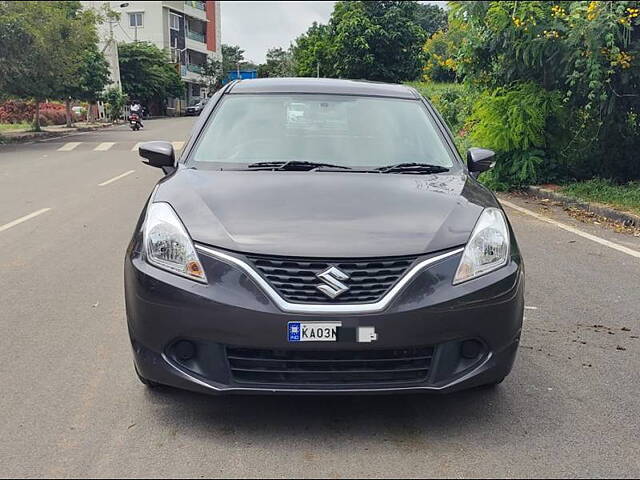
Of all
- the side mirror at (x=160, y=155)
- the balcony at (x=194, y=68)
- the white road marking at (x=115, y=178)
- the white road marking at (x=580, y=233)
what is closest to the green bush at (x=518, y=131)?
the white road marking at (x=580, y=233)

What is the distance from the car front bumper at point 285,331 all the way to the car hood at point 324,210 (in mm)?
166

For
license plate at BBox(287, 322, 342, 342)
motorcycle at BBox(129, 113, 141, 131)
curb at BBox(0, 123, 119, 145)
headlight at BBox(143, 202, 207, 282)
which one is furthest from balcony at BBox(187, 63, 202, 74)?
license plate at BBox(287, 322, 342, 342)

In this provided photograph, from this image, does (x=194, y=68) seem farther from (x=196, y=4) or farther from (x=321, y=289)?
(x=321, y=289)

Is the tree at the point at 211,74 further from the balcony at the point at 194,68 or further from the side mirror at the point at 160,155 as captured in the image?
the side mirror at the point at 160,155

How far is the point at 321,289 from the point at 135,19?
69511mm

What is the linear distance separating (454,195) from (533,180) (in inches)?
356

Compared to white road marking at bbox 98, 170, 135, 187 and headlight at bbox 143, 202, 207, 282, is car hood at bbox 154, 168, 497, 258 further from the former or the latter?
white road marking at bbox 98, 170, 135, 187

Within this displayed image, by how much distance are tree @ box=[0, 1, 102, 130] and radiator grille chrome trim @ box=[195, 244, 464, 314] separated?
2230 centimetres

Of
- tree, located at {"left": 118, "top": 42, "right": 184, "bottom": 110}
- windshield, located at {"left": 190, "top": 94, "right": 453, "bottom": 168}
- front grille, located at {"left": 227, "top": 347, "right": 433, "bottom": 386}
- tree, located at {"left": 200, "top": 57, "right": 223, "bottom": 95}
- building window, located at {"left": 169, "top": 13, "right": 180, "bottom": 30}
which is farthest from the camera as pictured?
tree, located at {"left": 200, "top": 57, "right": 223, "bottom": 95}

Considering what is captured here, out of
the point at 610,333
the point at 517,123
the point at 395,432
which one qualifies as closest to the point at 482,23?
the point at 517,123

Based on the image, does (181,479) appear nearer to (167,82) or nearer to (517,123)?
(517,123)

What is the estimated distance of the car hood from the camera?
126 inches

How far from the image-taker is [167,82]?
195 feet

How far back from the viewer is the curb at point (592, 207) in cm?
923
